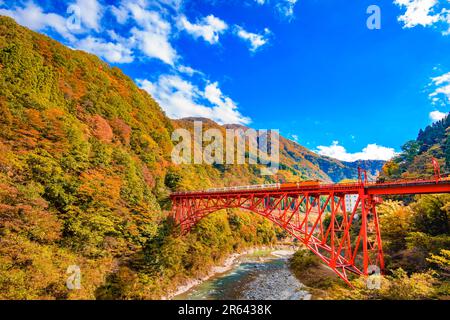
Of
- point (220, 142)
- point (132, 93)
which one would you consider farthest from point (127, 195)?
point (220, 142)

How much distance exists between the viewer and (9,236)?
1424cm

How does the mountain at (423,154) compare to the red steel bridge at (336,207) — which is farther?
the mountain at (423,154)

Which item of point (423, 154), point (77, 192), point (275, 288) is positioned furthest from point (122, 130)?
point (423, 154)

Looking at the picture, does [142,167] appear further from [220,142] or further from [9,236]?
[220,142]

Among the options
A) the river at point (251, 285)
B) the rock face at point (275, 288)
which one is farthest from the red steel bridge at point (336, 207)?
the river at point (251, 285)

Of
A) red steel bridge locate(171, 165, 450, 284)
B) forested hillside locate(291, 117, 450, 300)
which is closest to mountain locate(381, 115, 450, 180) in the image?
red steel bridge locate(171, 165, 450, 284)

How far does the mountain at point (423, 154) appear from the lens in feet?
125

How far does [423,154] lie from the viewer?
44.2 m

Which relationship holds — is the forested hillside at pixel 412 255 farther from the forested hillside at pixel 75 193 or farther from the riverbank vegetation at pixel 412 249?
the forested hillside at pixel 75 193

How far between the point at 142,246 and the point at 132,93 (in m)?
35.3

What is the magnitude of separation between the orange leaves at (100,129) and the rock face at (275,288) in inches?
952

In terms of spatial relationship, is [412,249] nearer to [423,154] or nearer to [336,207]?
[336,207]

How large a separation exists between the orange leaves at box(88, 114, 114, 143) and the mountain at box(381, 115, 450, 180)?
4089cm

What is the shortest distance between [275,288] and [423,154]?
38.1 metres
